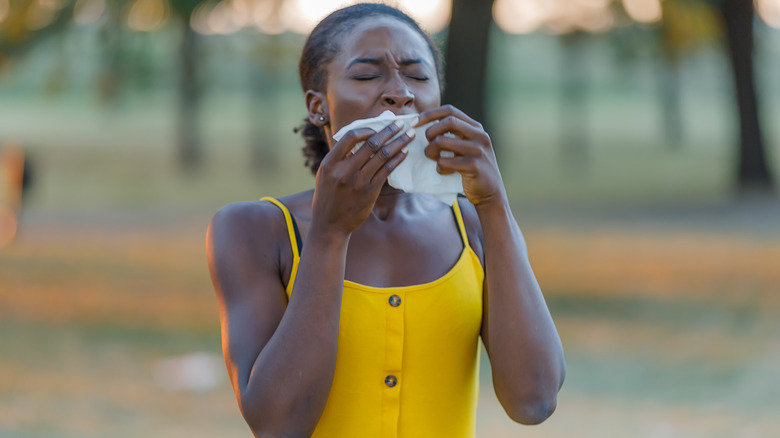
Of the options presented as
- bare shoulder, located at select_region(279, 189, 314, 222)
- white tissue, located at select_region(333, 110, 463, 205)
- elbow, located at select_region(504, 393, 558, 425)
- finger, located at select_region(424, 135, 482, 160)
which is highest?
finger, located at select_region(424, 135, 482, 160)

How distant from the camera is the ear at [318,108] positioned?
2.18m

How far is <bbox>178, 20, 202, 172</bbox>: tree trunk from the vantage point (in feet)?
83.3

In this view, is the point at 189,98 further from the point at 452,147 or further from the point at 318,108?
the point at 452,147

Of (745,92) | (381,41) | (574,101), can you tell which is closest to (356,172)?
(381,41)

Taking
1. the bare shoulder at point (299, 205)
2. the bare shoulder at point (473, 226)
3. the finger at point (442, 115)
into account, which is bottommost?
the bare shoulder at point (473, 226)

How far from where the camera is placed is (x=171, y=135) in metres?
43.0

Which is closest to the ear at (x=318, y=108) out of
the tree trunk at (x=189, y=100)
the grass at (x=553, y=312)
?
the grass at (x=553, y=312)

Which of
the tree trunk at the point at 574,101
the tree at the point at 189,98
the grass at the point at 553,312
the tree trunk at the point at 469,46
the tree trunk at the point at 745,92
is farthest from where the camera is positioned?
the tree trunk at the point at 574,101

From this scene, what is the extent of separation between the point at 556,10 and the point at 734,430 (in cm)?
2149

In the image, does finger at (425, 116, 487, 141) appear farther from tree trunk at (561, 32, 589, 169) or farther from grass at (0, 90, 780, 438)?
tree trunk at (561, 32, 589, 169)

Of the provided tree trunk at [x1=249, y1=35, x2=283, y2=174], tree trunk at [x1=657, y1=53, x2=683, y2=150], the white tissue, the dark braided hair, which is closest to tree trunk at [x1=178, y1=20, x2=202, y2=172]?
tree trunk at [x1=249, y1=35, x2=283, y2=174]

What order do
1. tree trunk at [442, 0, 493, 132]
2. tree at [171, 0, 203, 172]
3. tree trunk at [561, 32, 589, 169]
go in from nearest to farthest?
tree trunk at [442, 0, 493, 132] < tree at [171, 0, 203, 172] < tree trunk at [561, 32, 589, 169]

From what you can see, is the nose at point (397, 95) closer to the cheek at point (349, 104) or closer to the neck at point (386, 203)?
the cheek at point (349, 104)

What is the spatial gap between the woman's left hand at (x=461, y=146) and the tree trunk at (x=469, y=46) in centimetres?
875
